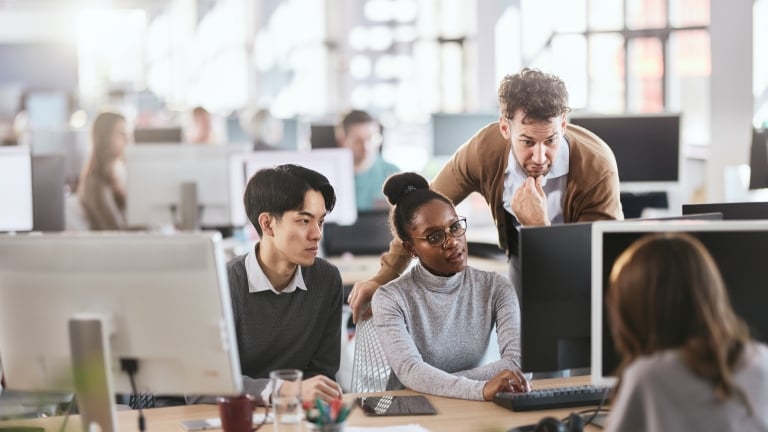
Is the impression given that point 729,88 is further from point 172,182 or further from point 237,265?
point 237,265

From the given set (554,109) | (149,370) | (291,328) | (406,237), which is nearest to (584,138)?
(554,109)

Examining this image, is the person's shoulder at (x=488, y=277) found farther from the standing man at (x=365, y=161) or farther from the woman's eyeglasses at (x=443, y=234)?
the standing man at (x=365, y=161)

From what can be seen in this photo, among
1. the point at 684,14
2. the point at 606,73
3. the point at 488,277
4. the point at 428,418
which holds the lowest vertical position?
the point at 428,418

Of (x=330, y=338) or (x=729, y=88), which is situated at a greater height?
(x=729, y=88)

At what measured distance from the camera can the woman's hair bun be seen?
2.59m

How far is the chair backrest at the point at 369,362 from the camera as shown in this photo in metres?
2.50

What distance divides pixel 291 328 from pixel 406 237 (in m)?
0.34

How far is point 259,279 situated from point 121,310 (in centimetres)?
68

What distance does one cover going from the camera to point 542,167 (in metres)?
2.66

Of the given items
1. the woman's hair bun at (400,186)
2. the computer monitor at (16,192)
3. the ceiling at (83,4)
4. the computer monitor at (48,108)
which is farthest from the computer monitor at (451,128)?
the computer monitor at (48,108)

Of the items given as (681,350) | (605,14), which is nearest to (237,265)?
(681,350)

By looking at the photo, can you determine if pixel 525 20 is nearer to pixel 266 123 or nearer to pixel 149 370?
pixel 266 123

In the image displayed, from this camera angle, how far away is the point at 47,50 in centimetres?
1703

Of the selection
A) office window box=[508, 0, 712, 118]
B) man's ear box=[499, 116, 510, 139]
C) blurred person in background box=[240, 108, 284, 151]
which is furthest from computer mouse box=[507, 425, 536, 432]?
blurred person in background box=[240, 108, 284, 151]
